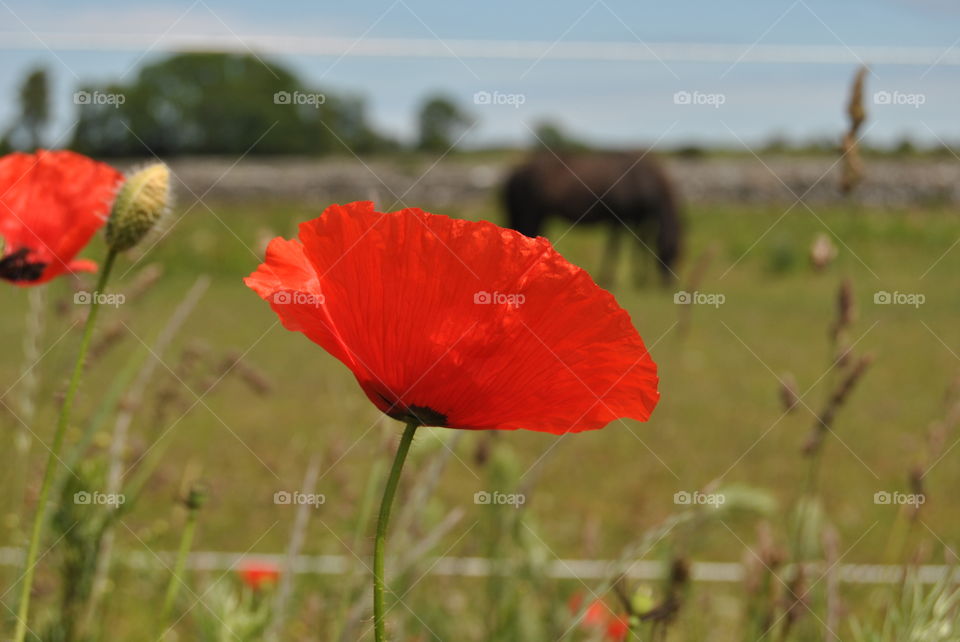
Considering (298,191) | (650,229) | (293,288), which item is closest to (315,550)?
(293,288)

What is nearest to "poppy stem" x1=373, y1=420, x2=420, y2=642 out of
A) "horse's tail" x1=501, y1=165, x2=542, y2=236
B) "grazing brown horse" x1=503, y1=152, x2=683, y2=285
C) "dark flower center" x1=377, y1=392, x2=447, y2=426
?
"dark flower center" x1=377, y1=392, x2=447, y2=426

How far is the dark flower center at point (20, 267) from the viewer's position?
0.79 m

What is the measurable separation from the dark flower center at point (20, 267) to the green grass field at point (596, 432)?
0.08m

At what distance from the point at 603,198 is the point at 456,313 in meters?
8.82

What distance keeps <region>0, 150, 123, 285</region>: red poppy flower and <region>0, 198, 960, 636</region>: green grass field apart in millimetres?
57

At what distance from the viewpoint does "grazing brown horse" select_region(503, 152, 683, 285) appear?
30.0 ft

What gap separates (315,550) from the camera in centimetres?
283

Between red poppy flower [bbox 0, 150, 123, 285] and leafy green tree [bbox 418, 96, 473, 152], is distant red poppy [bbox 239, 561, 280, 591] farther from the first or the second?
leafy green tree [bbox 418, 96, 473, 152]

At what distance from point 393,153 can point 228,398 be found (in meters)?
10.5

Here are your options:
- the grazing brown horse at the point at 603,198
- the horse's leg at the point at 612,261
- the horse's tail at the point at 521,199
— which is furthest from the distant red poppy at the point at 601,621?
the horse's tail at the point at 521,199

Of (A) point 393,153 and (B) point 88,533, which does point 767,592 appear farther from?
(A) point 393,153

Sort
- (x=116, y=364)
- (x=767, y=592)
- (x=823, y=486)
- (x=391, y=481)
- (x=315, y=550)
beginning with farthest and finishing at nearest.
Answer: (x=116, y=364) → (x=823, y=486) → (x=315, y=550) → (x=767, y=592) → (x=391, y=481)

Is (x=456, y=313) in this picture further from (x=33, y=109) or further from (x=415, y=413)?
(x=33, y=109)

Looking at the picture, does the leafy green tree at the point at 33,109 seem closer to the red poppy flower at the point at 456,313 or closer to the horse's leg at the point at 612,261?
the red poppy flower at the point at 456,313
